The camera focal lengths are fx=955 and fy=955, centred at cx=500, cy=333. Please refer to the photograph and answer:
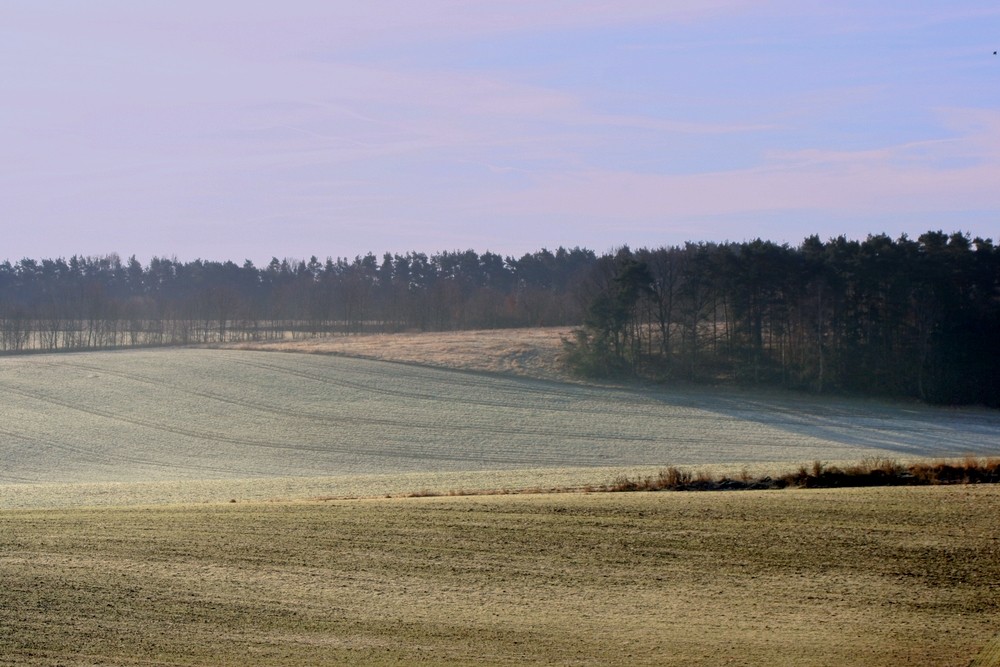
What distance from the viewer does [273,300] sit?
11444 centimetres

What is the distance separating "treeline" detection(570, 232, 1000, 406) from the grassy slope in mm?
41033

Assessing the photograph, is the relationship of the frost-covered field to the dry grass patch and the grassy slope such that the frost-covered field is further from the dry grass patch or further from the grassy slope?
the grassy slope

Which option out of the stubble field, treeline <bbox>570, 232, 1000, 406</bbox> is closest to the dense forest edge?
treeline <bbox>570, 232, 1000, 406</bbox>

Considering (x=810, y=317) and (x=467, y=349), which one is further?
(x=467, y=349)

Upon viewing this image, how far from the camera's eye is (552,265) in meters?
136

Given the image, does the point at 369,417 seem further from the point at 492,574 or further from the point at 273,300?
the point at 273,300

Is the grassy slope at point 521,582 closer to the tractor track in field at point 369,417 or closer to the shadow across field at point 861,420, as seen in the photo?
the shadow across field at point 861,420

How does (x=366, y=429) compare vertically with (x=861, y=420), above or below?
below

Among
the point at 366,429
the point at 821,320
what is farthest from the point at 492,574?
the point at 821,320

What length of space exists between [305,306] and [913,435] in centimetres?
8055

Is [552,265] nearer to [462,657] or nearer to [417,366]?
[417,366]

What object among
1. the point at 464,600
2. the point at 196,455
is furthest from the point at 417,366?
the point at 464,600

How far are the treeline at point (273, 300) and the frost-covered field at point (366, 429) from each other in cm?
2282

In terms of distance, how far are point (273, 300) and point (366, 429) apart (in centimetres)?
7490
